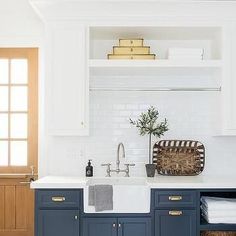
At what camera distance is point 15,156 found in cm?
429

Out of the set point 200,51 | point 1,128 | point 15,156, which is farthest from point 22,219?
point 200,51

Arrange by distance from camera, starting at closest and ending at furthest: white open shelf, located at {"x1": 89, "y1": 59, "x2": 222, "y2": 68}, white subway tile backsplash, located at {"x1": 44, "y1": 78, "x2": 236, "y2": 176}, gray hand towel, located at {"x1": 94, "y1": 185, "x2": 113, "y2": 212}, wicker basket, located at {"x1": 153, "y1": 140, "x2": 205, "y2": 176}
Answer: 1. gray hand towel, located at {"x1": 94, "y1": 185, "x2": 113, "y2": 212}
2. white open shelf, located at {"x1": 89, "y1": 59, "x2": 222, "y2": 68}
3. wicker basket, located at {"x1": 153, "y1": 140, "x2": 205, "y2": 176}
4. white subway tile backsplash, located at {"x1": 44, "y1": 78, "x2": 236, "y2": 176}

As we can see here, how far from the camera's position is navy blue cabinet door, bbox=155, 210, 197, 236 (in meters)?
3.48

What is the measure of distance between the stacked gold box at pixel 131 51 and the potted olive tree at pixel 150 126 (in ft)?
1.85

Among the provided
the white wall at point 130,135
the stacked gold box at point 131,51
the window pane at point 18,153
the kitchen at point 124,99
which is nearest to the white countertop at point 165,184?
the kitchen at point 124,99

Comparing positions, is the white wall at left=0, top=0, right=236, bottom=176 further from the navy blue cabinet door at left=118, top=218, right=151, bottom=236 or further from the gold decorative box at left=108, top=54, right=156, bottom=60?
the navy blue cabinet door at left=118, top=218, right=151, bottom=236

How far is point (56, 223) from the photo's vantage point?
3.48 m

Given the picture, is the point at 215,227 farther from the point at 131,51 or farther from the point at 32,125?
the point at 32,125

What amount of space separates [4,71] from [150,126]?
1651mm

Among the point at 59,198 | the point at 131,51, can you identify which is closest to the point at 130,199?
the point at 59,198

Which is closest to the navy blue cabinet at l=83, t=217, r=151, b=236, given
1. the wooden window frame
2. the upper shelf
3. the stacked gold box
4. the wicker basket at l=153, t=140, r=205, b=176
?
the wicker basket at l=153, t=140, r=205, b=176

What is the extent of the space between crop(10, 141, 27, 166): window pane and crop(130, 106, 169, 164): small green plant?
1172 millimetres

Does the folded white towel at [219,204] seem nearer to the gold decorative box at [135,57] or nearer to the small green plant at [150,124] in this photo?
the small green plant at [150,124]

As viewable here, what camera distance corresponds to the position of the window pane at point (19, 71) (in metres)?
4.30
